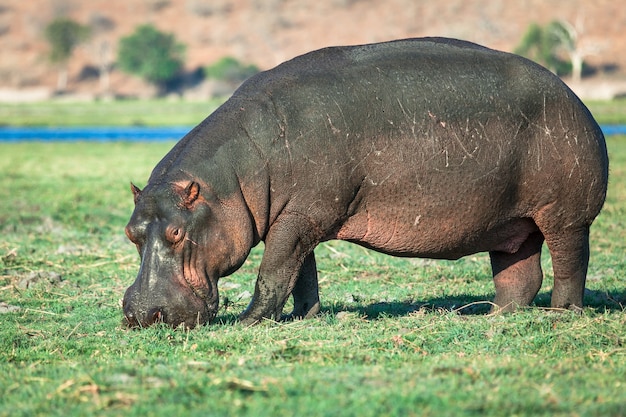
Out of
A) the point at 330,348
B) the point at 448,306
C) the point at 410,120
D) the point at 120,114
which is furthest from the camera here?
the point at 120,114

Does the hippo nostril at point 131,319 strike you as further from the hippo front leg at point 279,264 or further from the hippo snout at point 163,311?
the hippo front leg at point 279,264

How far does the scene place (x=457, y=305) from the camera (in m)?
7.48

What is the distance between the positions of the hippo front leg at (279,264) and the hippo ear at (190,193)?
0.55 meters

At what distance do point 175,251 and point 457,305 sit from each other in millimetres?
2408

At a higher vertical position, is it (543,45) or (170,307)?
(543,45)

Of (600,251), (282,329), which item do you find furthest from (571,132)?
(600,251)

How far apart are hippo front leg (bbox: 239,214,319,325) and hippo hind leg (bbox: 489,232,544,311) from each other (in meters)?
1.69

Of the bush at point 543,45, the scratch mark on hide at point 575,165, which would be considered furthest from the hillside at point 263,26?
the scratch mark on hide at point 575,165

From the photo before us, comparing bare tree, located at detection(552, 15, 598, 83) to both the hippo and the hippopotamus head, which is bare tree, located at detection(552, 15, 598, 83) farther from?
the hippopotamus head

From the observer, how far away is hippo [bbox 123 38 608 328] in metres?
6.14

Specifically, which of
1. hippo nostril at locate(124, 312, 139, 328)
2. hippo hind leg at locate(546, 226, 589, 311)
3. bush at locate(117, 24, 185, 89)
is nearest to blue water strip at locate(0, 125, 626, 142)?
hippo hind leg at locate(546, 226, 589, 311)

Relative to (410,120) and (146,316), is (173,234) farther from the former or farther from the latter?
(410,120)

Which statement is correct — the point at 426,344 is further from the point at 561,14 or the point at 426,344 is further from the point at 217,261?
the point at 561,14

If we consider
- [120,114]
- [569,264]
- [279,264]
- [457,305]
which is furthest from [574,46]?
[279,264]
